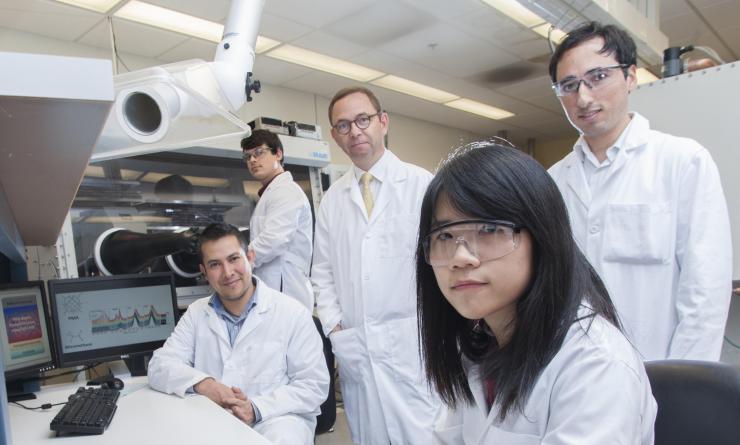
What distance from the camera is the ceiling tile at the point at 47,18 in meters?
2.73

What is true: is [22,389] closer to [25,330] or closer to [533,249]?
[25,330]

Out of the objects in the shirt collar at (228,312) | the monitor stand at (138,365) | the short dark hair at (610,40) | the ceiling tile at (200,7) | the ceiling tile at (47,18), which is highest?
the ceiling tile at (200,7)

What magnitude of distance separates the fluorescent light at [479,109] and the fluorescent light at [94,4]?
356cm

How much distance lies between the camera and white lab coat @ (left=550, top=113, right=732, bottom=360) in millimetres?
1169

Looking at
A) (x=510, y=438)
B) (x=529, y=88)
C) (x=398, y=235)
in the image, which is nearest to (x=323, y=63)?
(x=529, y=88)

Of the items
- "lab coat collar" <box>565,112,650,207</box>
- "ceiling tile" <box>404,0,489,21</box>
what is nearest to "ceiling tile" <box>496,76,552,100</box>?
"ceiling tile" <box>404,0,489,21</box>

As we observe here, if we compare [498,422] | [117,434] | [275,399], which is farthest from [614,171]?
[117,434]

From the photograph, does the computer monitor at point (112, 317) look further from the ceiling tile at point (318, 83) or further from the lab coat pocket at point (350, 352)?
the ceiling tile at point (318, 83)

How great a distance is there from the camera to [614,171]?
4.39 ft

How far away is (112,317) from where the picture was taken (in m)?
1.81

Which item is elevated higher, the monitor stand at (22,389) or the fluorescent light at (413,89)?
the fluorescent light at (413,89)

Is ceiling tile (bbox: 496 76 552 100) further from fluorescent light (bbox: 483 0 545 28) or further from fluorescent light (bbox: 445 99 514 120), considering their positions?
fluorescent light (bbox: 483 0 545 28)

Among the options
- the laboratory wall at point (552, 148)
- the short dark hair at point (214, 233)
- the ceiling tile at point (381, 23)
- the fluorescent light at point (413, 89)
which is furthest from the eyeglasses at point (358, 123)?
the laboratory wall at point (552, 148)

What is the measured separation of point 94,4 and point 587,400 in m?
3.24
